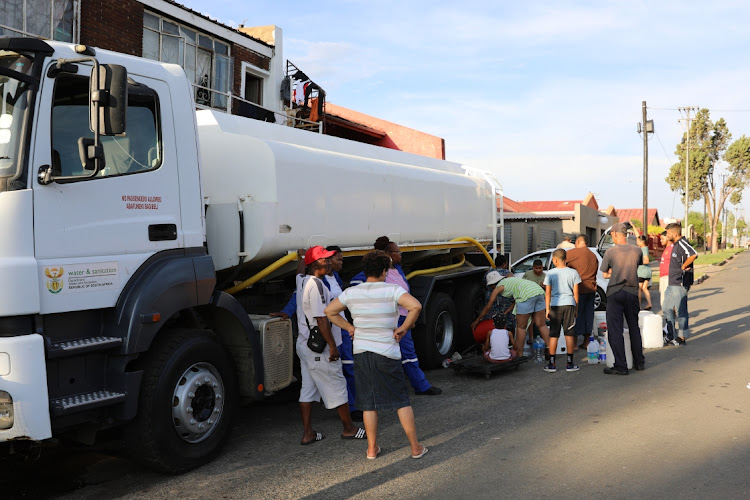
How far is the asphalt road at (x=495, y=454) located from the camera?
4.57 m

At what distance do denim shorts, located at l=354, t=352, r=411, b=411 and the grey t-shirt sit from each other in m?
4.56

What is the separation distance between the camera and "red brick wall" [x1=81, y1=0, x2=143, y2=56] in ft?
42.9

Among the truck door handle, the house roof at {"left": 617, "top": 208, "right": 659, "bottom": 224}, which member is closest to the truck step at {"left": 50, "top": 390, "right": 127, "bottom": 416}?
the truck door handle

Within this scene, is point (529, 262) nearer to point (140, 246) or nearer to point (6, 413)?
point (140, 246)

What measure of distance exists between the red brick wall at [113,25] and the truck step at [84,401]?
10571 mm

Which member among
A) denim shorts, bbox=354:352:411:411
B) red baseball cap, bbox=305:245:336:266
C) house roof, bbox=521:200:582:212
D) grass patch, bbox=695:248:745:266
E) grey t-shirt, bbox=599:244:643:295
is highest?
house roof, bbox=521:200:582:212

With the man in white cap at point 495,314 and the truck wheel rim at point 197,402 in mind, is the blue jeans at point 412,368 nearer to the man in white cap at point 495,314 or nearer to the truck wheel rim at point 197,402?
the man in white cap at point 495,314

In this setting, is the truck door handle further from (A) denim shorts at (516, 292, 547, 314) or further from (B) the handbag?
(A) denim shorts at (516, 292, 547, 314)

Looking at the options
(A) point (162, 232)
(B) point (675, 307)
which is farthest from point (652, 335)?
(A) point (162, 232)

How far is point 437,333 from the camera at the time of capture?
912cm

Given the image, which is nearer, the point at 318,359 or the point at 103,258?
the point at 103,258

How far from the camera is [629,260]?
336 inches

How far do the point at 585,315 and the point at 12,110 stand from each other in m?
8.40

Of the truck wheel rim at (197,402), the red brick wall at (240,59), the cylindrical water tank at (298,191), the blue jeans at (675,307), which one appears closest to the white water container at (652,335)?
the blue jeans at (675,307)
